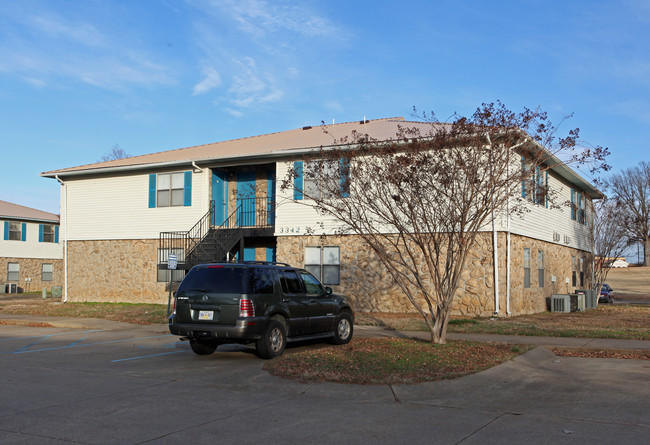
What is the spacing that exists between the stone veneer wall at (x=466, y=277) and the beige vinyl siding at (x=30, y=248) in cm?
2585

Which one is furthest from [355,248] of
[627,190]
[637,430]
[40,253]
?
[627,190]

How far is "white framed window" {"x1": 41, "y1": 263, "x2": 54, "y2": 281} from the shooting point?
42.8m

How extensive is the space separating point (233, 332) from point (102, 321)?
33.1ft

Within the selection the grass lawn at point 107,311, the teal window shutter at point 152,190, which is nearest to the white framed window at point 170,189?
the teal window shutter at point 152,190

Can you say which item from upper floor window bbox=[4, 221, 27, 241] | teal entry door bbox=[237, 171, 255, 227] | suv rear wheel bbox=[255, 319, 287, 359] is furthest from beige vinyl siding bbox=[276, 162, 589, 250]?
upper floor window bbox=[4, 221, 27, 241]

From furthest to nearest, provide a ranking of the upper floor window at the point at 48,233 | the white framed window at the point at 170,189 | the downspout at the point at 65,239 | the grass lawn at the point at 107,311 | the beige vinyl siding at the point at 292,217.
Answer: the upper floor window at the point at 48,233 < the downspout at the point at 65,239 < the white framed window at the point at 170,189 < the beige vinyl siding at the point at 292,217 < the grass lawn at the point at 107,311

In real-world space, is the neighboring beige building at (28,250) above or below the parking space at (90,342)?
above

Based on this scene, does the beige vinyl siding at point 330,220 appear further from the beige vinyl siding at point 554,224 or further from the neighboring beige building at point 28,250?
the neighboring beige building at point 28,250

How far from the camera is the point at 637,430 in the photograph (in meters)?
6.22

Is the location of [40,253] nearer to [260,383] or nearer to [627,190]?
[260,383]

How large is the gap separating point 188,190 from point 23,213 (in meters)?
23.1

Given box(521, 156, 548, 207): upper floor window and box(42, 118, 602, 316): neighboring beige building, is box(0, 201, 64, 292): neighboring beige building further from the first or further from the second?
box(521, 156, 548, 207): upper floor window

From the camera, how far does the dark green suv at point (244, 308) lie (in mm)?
10773

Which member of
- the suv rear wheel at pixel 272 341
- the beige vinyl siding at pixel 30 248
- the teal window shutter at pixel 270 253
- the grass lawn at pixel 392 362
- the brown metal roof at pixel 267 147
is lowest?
the grass lawn at pixel 392 362
